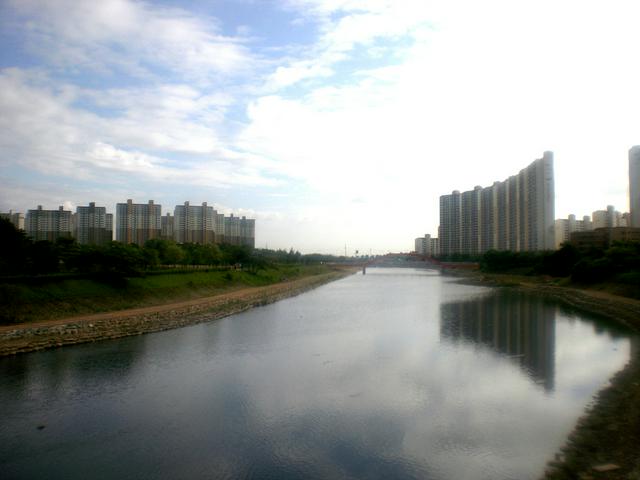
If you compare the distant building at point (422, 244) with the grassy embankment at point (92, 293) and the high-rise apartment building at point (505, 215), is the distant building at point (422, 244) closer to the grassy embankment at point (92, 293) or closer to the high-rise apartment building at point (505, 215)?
the high-rise apartment building at point (505, 215)

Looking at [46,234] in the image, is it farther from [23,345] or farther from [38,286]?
[23,345]

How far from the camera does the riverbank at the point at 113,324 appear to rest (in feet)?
29.1

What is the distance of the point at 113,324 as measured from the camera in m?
10.9

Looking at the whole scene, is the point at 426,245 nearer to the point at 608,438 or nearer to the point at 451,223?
the point at 451,223

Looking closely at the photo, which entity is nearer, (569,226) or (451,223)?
(569,226)

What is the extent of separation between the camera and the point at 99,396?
20.8ft

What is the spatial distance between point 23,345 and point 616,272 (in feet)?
72.1

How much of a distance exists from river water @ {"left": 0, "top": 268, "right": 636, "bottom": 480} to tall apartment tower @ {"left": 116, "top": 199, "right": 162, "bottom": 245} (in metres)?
29.1

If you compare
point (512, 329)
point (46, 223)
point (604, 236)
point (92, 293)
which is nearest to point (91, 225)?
point (46, 223)

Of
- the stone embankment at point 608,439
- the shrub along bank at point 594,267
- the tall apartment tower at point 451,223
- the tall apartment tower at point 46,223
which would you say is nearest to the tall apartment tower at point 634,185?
the shrub along bank at point 594,267

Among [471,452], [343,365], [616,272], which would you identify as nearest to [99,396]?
[343,365]

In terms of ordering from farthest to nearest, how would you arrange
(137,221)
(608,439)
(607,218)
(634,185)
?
(607,218) → (137,221) → (634,185) → (608,439)

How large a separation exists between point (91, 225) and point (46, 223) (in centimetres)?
291

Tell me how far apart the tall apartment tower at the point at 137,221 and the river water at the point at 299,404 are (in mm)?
29056
